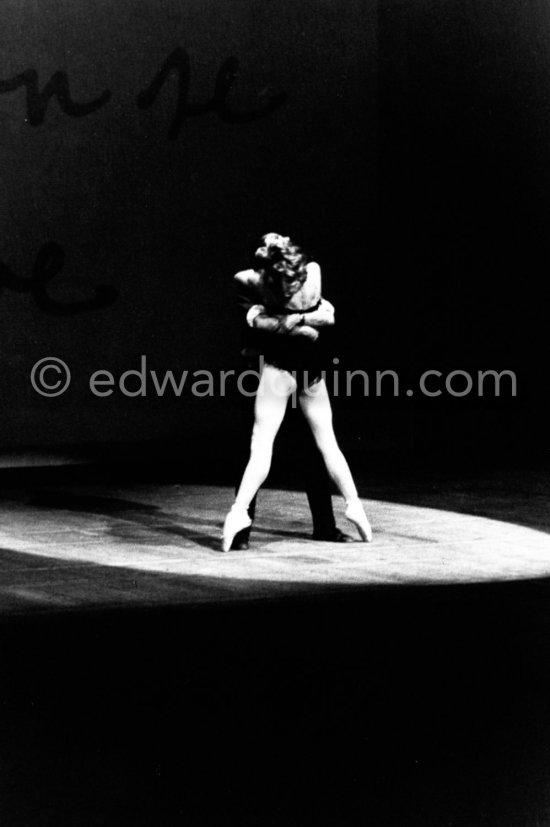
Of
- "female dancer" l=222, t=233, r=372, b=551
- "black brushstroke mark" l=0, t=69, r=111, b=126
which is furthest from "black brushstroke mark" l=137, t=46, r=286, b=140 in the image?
"female dancer" l=222, t=233, r=372, b=551

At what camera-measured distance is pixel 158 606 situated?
25.7 ft

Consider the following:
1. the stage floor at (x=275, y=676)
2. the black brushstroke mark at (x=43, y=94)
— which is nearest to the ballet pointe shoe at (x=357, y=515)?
the stage floor at (x=275, y=676)

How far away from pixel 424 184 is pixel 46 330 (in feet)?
12.8

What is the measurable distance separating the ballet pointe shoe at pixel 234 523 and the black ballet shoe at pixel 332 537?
621 millimetres

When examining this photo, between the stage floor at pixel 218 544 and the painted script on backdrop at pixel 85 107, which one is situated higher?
the painted script on backdrop at pixel 85 107

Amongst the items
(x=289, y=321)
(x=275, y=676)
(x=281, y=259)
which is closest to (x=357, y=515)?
(x=289, y=321)

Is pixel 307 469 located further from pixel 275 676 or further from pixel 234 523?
pixel 275 676

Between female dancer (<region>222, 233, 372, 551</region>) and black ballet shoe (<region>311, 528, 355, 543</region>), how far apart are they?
215mm

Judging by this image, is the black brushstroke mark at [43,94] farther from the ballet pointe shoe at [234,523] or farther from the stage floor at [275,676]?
the ballet pointe shoe at [234,523]

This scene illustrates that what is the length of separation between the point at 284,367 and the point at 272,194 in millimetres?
5463

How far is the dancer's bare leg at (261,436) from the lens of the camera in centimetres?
970

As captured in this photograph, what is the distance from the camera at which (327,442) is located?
9.90 m

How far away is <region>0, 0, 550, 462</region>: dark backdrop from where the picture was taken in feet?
46.5

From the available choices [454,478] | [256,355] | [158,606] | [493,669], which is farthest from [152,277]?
[493,669]
